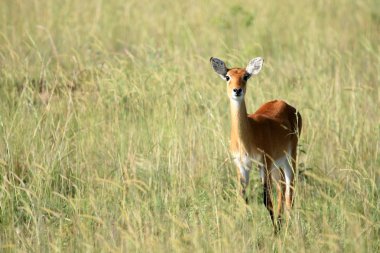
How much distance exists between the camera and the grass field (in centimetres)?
489

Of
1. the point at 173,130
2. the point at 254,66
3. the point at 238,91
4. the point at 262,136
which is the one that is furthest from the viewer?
the point at 173,130

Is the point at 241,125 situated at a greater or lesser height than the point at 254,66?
lesser

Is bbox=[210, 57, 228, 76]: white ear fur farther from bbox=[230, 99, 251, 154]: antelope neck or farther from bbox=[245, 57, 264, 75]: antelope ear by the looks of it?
bbox=[230, 99, 251, 154]: antelope neck

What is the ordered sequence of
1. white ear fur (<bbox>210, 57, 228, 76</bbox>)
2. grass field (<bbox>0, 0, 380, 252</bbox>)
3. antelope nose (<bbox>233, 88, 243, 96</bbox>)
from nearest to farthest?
grass field (<bbox>0, 0, 380, 252</bbox>)
antelope nose (<bbox>233, 88, 243, 96</bbox>)
white ear fur (<bbox>210, 57, 228, 76</bbox>)

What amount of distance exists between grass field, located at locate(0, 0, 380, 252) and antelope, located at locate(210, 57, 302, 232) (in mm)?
158

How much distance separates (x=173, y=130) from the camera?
6.27 metres

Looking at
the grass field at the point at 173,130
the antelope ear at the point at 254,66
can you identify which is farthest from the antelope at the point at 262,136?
the grass field at the point at 173,130

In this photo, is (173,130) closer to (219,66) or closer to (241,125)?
(219,66)

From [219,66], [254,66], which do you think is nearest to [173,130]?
[219,66]

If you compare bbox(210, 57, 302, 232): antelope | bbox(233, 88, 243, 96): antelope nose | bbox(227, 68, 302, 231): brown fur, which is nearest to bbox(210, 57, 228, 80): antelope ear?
bbox(210, 57, 302, 232): antelope

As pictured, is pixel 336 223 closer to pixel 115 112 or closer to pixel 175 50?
pixel 115 112

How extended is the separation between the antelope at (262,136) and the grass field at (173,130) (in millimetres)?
158

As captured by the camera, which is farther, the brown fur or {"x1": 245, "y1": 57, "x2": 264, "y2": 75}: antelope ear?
{"x1": 245, "y1": 57, "x2": 264, "y2": 75}: antelope ear

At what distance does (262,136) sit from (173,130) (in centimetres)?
84
